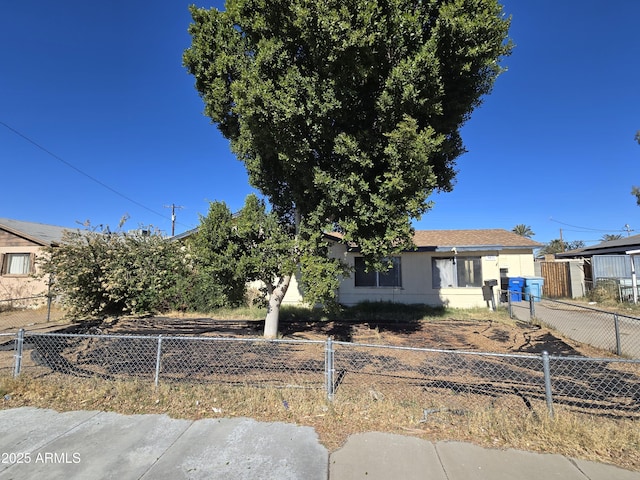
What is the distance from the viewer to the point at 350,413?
4.05 metres

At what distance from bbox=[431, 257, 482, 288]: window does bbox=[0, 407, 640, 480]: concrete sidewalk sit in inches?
456

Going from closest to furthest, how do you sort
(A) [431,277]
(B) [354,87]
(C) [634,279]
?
(B) [354,87] < (A) [431,277] < (C) [634,279]

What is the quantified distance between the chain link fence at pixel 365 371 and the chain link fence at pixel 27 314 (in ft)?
15.5

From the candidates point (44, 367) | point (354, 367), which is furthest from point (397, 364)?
point (44, 367)

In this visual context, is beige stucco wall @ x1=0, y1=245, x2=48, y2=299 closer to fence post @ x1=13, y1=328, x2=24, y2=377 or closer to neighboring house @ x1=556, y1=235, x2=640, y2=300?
fence post @ x1=13, y1=328, x2=24, y2=377

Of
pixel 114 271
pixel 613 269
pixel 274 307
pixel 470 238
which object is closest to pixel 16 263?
pixel 114 271

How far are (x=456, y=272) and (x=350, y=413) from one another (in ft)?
38.3

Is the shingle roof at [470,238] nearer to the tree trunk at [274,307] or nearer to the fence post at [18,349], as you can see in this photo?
the tree trunk at [274,307]

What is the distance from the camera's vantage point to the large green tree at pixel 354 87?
5.75m

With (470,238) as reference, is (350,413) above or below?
below

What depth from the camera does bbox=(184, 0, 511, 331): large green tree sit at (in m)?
5.75

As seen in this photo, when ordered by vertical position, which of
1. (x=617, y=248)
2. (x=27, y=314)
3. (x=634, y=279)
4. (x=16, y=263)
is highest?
(x=617, y=248)

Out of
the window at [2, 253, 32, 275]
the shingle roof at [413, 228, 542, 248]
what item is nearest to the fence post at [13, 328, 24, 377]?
the shingle roof at [413, 228, 542, 248]

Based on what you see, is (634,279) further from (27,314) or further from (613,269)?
(27,314)
